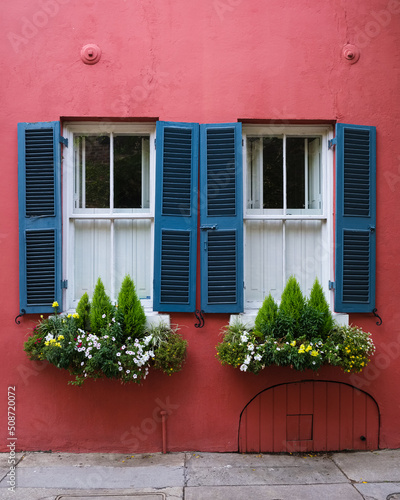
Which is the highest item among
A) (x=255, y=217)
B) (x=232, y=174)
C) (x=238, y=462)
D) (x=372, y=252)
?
(x=232, y=174)

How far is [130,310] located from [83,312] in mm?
454

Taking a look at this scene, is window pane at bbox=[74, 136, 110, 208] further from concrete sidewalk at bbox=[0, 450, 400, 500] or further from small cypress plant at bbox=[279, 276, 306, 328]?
concrete sidewalk at bbox=[0, 450, 400, 500]

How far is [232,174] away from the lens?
4602mm

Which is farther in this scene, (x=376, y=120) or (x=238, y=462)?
(x=376, y=120)

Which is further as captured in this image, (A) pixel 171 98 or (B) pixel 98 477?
(A) pixel 171 98

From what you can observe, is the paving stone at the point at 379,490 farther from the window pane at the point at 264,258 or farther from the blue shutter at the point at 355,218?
the window pane at the point at 264,258

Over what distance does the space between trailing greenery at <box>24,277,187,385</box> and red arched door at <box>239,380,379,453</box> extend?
0.97 meters

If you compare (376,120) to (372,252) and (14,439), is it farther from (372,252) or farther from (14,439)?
(14,439)

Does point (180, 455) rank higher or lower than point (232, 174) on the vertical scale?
lower

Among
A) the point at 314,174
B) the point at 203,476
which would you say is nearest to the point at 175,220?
the point at 314,174

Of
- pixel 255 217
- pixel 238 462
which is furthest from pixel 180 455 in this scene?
pixel 255 217

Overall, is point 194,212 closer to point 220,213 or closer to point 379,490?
point 220,213

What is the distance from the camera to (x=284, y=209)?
15.8 ft

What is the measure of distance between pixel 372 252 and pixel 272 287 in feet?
3.41
